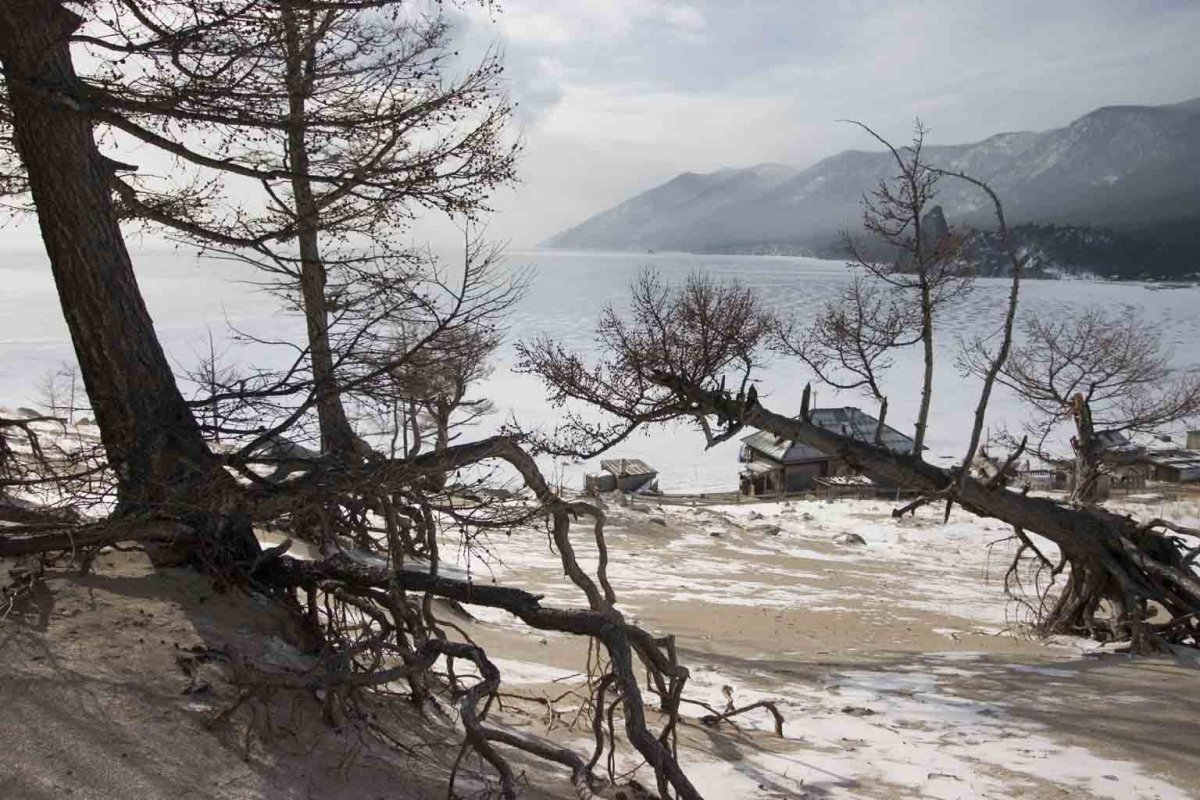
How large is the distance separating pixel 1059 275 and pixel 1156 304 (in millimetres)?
27330

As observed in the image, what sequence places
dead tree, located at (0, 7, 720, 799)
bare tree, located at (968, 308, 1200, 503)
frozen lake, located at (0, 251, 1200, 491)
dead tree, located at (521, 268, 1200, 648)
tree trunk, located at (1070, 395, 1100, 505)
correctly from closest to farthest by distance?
1. dead tree, located at (0, 7, 720, 799)
2. dead tree, located at (521, 268, 1200, 648)
3. tree trunk, located at (1070, 395, 1100, 505)
4. bare tree, located at (968, 308, 1200, 503)
5. frozen lake, located at (0, 251, 1200, 491)

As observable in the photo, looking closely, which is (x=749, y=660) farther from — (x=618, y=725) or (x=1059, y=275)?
(x=1059, y=275)

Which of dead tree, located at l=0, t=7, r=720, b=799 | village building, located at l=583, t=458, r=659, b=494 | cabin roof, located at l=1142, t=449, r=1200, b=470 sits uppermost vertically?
dead tree, located at l=0, t=7, r=720, b=799

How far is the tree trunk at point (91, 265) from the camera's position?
427cm

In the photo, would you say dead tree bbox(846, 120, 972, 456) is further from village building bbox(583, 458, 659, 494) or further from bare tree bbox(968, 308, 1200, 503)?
village building bbox(583, 458, 659, 494)

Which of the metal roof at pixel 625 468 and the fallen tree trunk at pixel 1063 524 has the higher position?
the fallen tree trunk at pixel 1063 524

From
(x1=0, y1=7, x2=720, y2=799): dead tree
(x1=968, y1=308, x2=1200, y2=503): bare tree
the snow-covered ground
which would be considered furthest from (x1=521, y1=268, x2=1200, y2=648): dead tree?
(x1=0, y1=7, x2=720, y2=799): dead tree

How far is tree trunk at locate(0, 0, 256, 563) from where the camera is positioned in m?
4.27

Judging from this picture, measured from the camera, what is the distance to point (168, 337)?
97.9 ft

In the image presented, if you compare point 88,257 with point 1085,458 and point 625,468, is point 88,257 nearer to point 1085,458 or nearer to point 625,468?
point 1085,458

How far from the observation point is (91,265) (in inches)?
175

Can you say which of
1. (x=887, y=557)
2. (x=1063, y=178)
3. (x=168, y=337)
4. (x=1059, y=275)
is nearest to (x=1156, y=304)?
(x=1059, y=275)

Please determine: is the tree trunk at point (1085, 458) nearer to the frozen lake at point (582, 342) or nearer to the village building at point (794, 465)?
the frozen lake at point (582, 342)

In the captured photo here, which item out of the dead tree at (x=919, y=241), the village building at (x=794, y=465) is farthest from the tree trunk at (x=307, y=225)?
the village building at (x=794, y=465)
